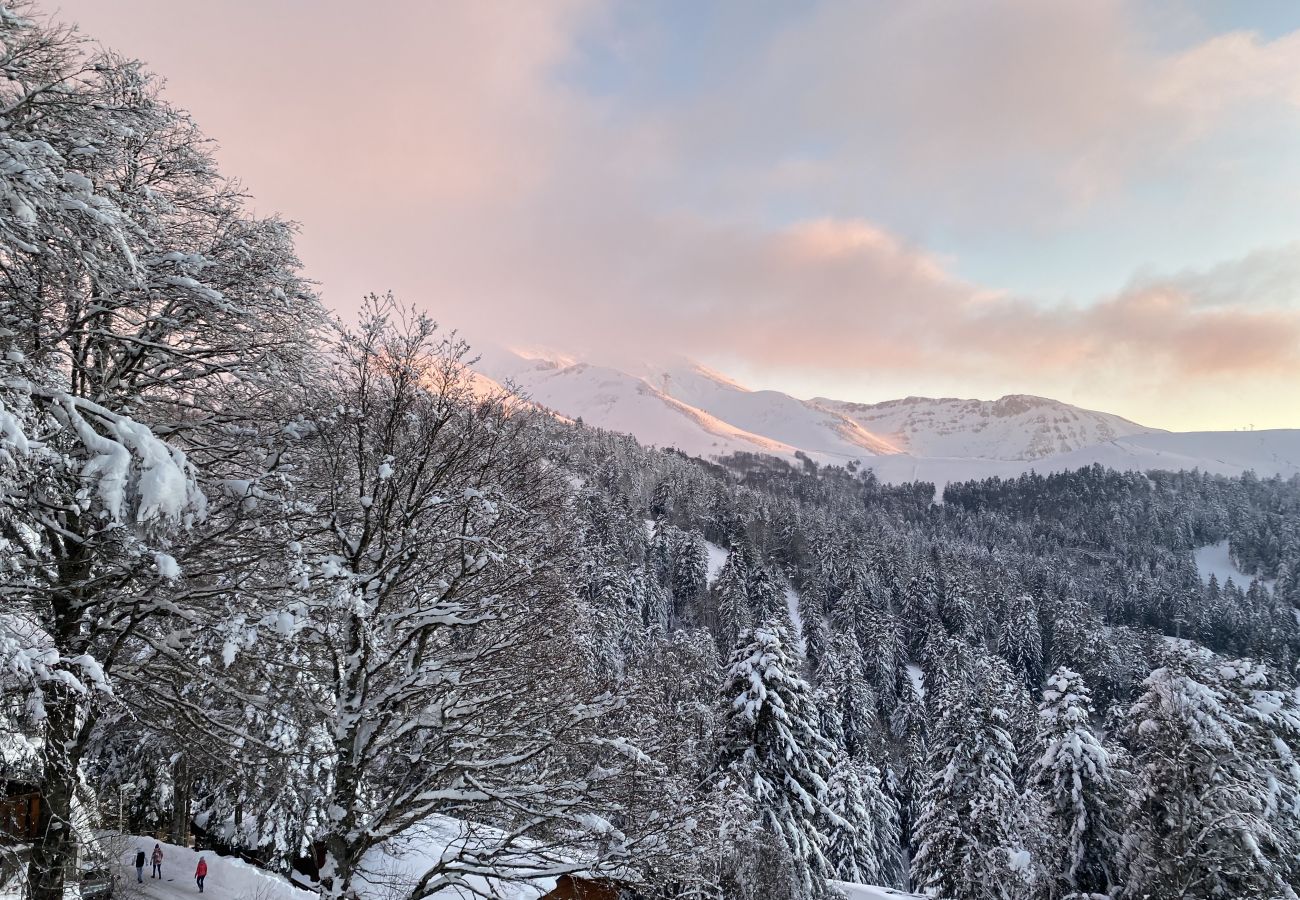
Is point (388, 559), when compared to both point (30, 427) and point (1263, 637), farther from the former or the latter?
point (1263, 637)

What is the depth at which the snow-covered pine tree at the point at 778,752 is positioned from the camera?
17.4 metres

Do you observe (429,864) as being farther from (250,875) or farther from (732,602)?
(732,602)

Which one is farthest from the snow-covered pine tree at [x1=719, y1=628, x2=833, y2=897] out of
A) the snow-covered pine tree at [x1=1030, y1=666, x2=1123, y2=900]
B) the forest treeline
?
the snow-covered pine tree at [x1=1030, y1=666, x2=1123, y2=900]

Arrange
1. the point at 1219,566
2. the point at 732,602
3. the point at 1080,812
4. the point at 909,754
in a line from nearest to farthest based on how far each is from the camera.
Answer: the point at 1080,812
the point at 909,754
the point at 732,602
the point at 1219,566

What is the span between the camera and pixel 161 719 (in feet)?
24.8

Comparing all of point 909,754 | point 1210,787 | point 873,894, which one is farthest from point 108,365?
point 909,754

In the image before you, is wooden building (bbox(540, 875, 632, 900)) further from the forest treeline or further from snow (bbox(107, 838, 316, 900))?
snow (bbox(107, 838, 316, 900))

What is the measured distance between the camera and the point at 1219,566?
144375mm

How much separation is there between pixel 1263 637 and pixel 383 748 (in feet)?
377

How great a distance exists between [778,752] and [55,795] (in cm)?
1627

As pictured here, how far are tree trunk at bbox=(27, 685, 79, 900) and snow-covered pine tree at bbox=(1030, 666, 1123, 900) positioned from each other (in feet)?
79.2

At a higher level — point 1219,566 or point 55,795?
point 55,795

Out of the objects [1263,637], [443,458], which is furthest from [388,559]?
[1263,637]

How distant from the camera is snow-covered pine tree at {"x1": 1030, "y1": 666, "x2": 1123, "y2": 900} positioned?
19.2m
